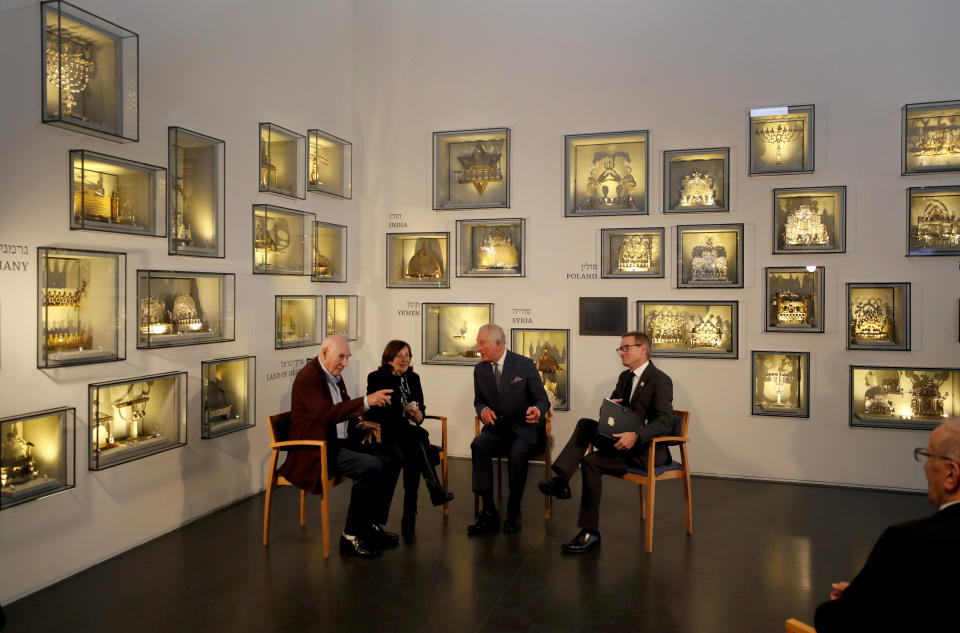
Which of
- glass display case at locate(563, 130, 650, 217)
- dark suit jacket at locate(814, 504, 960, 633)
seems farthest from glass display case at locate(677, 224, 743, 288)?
dark suit jacket at locate(814, 504, 960, 633)

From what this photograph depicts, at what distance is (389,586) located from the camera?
382 cm

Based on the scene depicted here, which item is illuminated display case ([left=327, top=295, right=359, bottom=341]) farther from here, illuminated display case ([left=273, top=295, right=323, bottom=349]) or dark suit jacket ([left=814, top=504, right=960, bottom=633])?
dark suit jacket ([left=814, top=504, right=960, bottom=633])

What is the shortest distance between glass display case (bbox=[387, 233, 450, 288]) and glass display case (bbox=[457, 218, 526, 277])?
0.53 ft

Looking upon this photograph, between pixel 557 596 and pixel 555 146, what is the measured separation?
415 cm

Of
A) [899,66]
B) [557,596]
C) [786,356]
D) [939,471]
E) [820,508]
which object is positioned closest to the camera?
[939,471]

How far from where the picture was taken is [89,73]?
4.06 meters

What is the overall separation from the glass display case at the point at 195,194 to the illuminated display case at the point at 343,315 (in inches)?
62.8

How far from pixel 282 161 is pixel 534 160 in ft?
7.39

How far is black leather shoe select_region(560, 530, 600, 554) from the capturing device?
14.3 ft

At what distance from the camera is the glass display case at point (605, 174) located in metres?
6.41

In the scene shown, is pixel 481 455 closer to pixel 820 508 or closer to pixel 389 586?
pixel 389 586

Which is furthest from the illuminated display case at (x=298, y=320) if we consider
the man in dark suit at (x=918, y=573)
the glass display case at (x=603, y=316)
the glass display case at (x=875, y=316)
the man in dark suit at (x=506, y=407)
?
the man in dark suit at (x=918, y=573)

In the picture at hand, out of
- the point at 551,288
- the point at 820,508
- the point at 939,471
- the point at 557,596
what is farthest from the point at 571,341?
the point at 939,471

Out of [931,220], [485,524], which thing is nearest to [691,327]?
[931,220]
